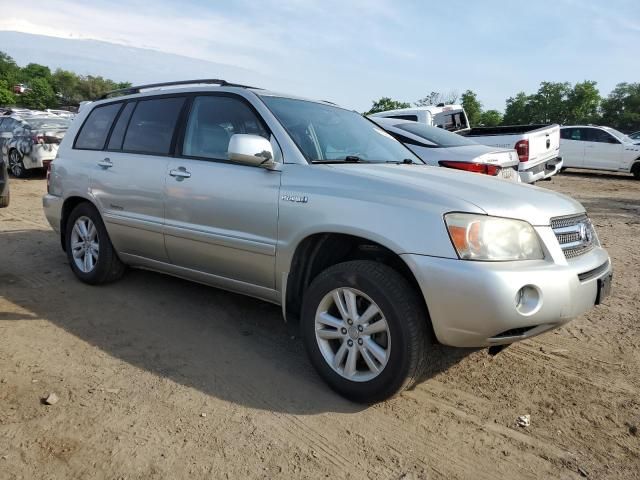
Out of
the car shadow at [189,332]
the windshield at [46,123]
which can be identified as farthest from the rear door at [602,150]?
the car shadow at [189,332]

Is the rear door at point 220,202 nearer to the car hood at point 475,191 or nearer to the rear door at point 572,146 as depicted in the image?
the car hood at point 475,191

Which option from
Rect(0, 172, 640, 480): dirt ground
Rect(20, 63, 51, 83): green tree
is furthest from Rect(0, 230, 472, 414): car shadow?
Rect(20, 63, 51, 83): green tree

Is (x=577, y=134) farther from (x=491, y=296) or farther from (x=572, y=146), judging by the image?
(x=491, y=296)

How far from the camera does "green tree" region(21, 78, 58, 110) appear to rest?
66625 mm

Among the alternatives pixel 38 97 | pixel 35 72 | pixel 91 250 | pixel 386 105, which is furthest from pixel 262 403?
pixel 35 72

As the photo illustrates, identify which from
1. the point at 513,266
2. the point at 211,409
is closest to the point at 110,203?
the point at 211,409

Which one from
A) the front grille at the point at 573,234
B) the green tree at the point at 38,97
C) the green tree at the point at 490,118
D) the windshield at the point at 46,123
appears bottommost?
the front grille at the point at 573,234

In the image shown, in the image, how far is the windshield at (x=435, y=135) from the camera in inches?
276

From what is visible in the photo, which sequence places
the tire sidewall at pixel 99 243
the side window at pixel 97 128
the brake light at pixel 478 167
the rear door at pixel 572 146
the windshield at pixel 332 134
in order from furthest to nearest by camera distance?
the rear door at pixel 572 146, the brake light at pixel 478 167, the side window at pixel 97 128, the tire sidewall at pixel 99 243, the windshield at pixel 332 134

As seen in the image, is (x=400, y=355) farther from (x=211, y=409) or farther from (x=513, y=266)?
(x=211, y=409)

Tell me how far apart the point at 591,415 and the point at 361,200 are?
5.64 feet

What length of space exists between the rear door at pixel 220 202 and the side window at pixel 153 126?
200 mm

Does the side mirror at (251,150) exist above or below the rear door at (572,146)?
below

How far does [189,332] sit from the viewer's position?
3.88m
